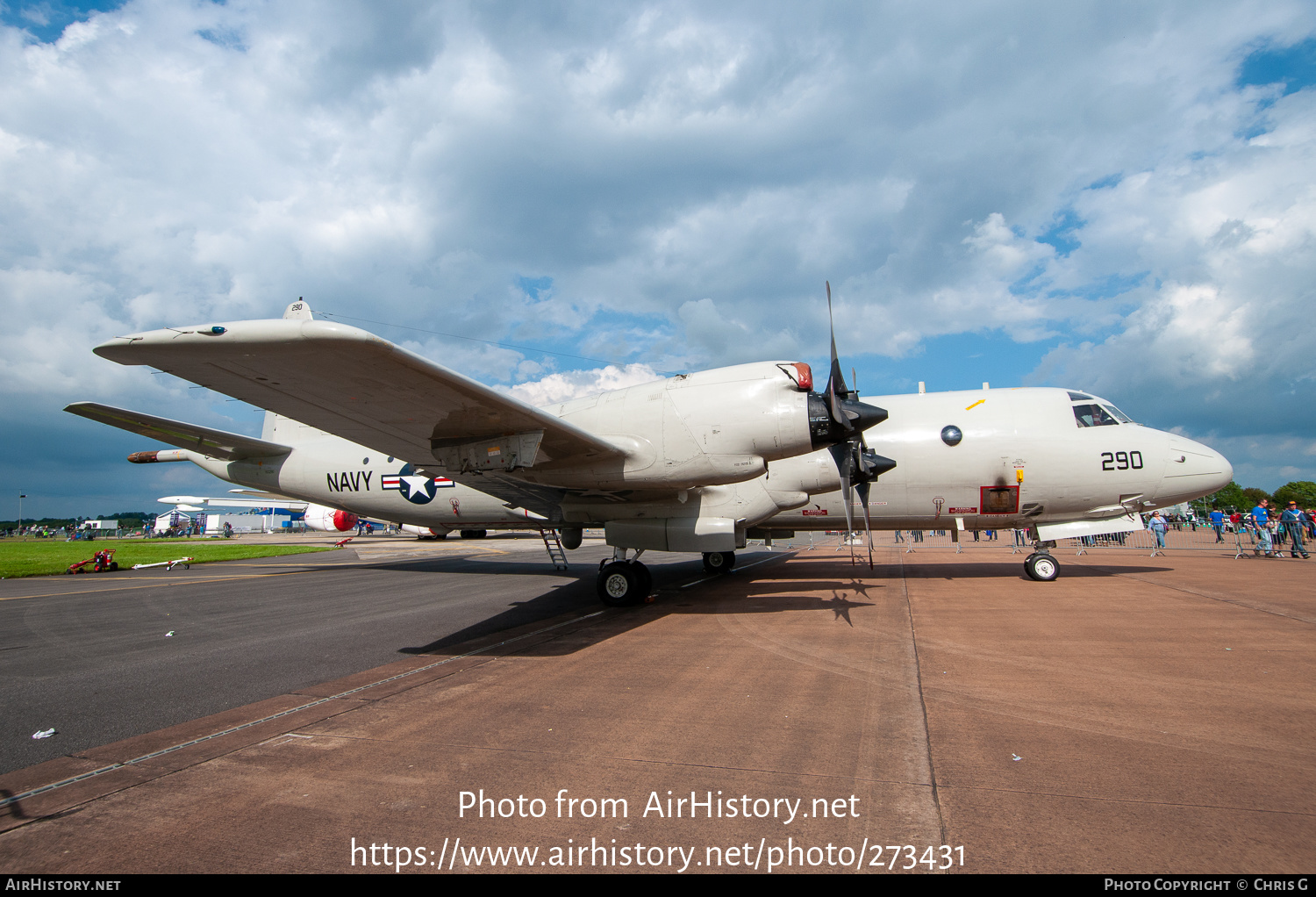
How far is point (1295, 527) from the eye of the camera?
54.4 feet

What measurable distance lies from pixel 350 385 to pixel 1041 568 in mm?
12410

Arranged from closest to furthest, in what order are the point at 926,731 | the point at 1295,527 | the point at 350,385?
the point at 926,731 < the point at 350,385 < the point at 1295,527

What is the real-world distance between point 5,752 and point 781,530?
1191 cm

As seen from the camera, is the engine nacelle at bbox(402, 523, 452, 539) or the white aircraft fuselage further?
the engine nacelle at bbox(402, 523, 452, 539)

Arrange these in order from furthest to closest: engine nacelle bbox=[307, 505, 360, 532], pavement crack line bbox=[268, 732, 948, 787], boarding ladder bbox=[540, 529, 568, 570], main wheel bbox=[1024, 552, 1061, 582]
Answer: engine nacelle bbox=[307, 505, 360, 532] < boarding ladder bbox=[540, 529, 568, 570] < main wheel bbox=[1024, 552, 1061, 582] < pavement crack line bbox=[268, 732, 948, 787]

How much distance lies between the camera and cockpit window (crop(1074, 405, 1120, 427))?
11.5 meters

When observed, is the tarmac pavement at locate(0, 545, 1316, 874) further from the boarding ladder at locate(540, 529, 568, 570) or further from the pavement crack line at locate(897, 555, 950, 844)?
the boarding ladder at locate(540, 529, 568, 570)

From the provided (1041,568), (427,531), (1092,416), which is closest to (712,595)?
(1041,568)

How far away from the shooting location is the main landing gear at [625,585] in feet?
30.6

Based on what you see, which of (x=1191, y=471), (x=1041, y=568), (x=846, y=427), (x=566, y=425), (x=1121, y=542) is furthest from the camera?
(x=1121, y=542)

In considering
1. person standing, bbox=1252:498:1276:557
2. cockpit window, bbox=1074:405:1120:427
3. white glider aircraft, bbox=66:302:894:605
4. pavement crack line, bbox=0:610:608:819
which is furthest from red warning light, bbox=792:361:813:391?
person standing, bbox=1252:498:1276:557

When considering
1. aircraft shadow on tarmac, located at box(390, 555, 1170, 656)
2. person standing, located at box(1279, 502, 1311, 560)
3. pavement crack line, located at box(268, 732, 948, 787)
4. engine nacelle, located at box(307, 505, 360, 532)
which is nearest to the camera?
pavement crack line, located at box(268, 732, 948, 787)

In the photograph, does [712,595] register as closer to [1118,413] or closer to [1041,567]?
[1041,567]

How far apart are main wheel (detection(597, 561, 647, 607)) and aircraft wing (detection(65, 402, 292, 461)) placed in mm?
7994
